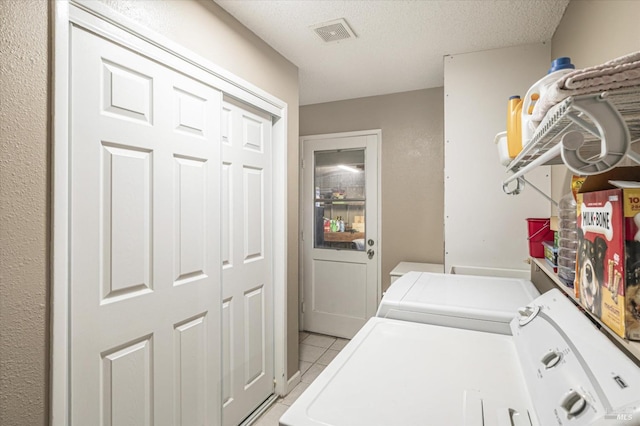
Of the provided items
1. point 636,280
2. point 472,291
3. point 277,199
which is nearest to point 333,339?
point 277,199

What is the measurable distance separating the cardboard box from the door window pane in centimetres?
266

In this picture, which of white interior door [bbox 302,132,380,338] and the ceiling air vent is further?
white interior door [bbox 302,132,380,338]

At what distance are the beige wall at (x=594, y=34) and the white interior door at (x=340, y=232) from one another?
5.62ft

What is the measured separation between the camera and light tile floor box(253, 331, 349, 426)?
2.25 metres

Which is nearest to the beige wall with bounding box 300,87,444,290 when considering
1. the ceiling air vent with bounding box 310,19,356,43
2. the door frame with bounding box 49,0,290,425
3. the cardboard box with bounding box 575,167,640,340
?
the ceiling air vent with bounding box 310,19,356,43

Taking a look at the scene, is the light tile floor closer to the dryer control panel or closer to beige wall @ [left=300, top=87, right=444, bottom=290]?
beige wall @ [left=300, top=87, right=444, bottom=290]

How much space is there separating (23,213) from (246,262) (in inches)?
48.9

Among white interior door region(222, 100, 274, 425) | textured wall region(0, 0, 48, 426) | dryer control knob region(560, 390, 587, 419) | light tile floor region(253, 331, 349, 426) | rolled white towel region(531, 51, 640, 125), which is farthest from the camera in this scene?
light tile floor region(253, 331, 349, 426)

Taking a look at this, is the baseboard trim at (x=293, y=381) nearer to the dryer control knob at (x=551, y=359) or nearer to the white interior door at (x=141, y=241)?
the white interior door at (x=141, y=241)

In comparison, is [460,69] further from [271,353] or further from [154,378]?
[154,378]

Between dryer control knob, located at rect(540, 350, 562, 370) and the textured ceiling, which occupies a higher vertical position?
the textured ceiling

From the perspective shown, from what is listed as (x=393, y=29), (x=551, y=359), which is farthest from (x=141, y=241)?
(x=393, y=29)

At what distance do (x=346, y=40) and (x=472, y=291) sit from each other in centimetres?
168

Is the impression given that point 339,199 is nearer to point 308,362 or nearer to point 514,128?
point 308,362
